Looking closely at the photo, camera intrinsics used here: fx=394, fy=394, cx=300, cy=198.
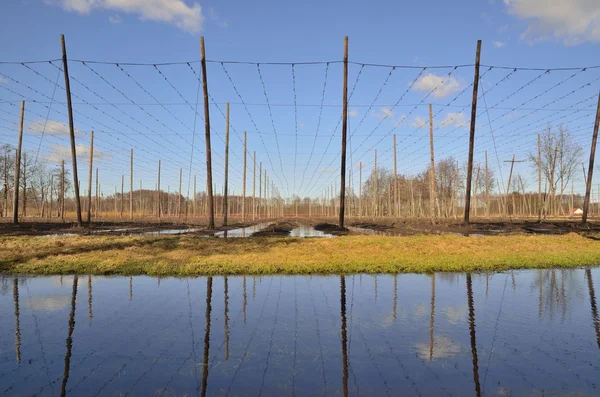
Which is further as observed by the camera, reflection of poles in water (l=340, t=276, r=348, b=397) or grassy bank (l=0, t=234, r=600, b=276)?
grassy bank (l=0, t=234, r=600, b=276)

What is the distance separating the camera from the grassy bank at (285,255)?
41.2ft

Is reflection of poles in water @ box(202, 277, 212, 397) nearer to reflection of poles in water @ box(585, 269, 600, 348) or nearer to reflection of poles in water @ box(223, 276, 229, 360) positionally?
reflection of poles in water @ box(223, 276, 229, 360)

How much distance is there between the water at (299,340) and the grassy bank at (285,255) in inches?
105

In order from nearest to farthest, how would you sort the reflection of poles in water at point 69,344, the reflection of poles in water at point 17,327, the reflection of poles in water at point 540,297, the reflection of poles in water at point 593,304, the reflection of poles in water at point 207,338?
1. the reflection of poles in water at point 69,344
2. the reflection of poles in water at point 207,338
3. the reflection of poles in water at point 17,327
4. the reflection of poles in water at point 593,304
5. the reflection of poles in water at point 540,297

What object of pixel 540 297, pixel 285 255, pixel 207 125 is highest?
pixel 207 125

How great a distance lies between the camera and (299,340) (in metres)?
5.71

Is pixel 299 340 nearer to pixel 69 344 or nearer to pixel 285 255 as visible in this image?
pixel 69 344

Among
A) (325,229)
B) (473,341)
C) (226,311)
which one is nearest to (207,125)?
(325,229)

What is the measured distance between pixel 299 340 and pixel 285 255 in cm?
862

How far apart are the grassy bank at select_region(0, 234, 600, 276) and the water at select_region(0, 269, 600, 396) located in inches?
105

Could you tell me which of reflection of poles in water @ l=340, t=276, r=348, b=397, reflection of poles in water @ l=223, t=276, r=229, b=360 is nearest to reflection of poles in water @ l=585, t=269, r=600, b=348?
reflection of poles in water @ l=340, t=276, r=348, b=397

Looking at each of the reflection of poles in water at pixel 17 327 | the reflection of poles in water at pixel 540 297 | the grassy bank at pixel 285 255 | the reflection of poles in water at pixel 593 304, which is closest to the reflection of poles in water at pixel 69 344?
the reflection of poles in water at pixel 17 327

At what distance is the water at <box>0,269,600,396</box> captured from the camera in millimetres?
4199

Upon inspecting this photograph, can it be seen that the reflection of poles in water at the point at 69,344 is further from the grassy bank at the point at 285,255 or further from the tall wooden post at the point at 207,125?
the tall wooden post at the point at 207,125
